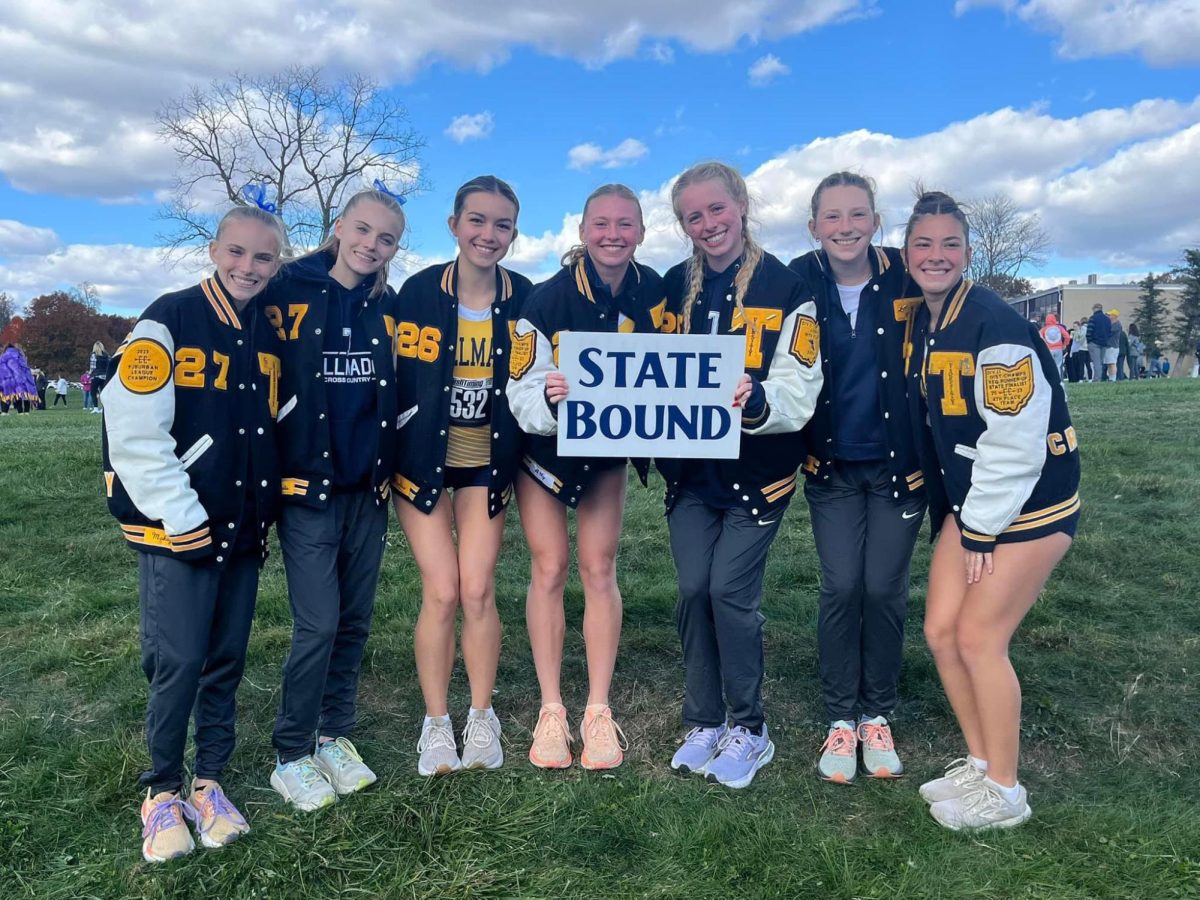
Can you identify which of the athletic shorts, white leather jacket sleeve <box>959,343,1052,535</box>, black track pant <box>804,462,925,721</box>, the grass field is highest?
white leather jacket sleeve <box>959,343,1052,535</box>

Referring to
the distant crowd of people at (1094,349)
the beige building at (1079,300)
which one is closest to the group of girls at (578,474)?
the distant crowd of people at (1094,349)

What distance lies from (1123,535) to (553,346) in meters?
5.66

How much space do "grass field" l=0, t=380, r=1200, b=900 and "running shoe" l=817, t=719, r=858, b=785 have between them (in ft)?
0.24

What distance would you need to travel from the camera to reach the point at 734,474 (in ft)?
12.5

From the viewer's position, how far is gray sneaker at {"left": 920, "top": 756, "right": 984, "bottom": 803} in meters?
3.54

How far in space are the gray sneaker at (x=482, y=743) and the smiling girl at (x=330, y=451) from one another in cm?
44

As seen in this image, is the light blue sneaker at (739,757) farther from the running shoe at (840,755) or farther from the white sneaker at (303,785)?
the white sneaker at (303,785)

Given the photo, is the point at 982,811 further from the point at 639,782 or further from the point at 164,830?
the point at 164,830

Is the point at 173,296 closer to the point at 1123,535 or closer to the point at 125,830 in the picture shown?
the point at 125,830

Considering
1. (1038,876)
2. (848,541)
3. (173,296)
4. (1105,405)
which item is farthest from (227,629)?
(1105,405)

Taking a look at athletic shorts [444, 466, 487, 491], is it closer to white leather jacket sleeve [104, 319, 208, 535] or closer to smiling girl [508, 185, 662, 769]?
smiling girl [508, 185, 662, 769]

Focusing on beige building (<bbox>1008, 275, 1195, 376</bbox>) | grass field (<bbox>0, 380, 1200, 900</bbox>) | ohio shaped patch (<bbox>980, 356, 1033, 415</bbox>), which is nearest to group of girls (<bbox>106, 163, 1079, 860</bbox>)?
ohio shaped patch (<bbox>980, 356, 1033, 415</bbox>)

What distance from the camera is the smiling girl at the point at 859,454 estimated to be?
3730 mm

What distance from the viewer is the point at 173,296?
3223 millimetres
